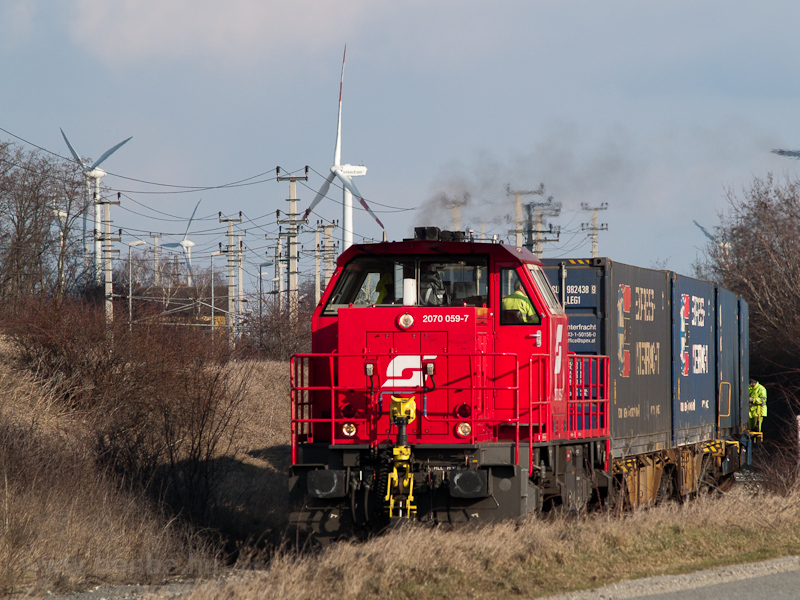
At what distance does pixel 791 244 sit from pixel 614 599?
83.5ft

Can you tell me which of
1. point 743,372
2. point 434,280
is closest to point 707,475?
point 743,372

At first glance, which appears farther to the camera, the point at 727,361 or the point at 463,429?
the point at 727,361

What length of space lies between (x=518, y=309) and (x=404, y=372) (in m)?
1.57

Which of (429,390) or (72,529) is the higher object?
(429,390)

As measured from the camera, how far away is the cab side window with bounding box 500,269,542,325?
10.3 m

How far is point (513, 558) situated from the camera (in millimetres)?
8648

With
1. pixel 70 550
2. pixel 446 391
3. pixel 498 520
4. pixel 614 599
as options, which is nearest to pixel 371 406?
pixel 446 391

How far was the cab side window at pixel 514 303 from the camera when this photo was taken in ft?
33.9

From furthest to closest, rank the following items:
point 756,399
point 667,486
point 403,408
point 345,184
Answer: point 345,184
point 756,399
point 667,486
point 403,408

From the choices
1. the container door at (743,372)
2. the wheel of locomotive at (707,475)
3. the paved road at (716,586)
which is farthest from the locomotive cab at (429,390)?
the container door at (743,372)

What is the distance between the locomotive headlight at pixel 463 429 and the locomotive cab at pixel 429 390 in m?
0.01

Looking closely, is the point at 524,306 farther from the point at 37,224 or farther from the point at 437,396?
the point at 37,224

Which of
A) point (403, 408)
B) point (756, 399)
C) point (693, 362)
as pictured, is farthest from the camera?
point (756, 399)

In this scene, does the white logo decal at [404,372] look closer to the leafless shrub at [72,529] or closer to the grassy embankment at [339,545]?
the grassy embankment at [339,545]
